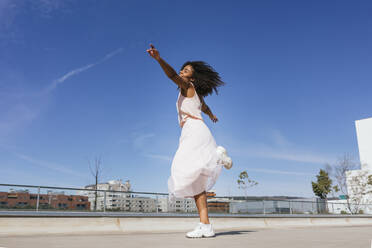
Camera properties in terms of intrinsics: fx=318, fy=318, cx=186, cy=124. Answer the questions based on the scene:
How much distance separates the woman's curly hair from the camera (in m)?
4.21

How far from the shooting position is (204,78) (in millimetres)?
4219

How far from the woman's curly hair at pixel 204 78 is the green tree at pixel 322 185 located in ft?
176

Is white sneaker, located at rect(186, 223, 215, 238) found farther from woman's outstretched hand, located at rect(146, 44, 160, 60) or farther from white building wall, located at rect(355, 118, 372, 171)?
white building wall, located at rect(355, 118, 372, 171)

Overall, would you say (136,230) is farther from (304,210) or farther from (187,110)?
(304,210)

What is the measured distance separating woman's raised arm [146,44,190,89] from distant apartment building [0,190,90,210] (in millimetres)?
8428

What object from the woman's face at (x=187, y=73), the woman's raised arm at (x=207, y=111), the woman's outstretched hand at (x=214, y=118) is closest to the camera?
the woman's face at (x=187, y=73)

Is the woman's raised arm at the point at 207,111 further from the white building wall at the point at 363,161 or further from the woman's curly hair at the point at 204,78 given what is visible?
the white building wall at the point at 363,161

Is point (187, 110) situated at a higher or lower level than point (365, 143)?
lower

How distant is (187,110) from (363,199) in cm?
5142

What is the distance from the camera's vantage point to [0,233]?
186 inches

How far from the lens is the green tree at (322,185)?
2053 inches

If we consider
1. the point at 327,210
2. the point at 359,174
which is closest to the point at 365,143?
the point at 359,174

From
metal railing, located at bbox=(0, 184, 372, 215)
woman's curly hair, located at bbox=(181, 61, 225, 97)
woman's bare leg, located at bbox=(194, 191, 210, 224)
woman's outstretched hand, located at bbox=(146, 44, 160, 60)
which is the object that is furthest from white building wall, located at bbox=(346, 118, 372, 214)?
woman's outstretched hand, located at bbox=(146, 44, 160, 60)

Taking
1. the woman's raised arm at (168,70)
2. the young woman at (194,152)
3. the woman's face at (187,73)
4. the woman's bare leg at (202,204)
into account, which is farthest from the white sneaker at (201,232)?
the woman's face at (187,73)
